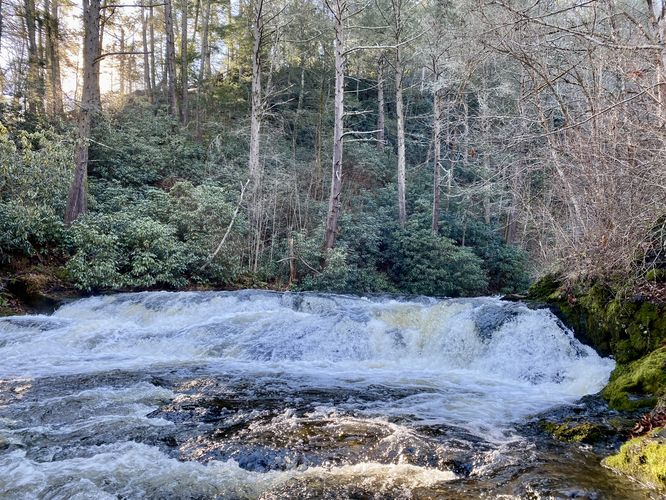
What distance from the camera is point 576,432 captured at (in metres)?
4.52

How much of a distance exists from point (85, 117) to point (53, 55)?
363 inches

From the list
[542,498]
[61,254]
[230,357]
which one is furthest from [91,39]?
[542,498]

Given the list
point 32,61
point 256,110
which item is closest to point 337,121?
point 256,110

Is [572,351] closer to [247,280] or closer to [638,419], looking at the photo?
[638,419]

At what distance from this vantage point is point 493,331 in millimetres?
8094

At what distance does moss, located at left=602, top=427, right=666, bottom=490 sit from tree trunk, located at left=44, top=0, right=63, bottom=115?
20.7 meters

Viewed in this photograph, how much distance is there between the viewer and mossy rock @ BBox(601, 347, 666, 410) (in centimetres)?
516

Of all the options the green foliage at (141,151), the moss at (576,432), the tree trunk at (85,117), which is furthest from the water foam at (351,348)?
the green foliage at (141,151)

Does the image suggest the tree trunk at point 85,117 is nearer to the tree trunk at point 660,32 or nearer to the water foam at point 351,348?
the water foam at point 351,348

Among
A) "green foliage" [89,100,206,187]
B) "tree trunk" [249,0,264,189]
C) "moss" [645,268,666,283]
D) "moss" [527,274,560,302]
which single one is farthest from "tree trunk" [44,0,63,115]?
"moss" [645,268,666,283]

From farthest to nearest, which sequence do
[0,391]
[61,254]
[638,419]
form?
[61,254] < [0,391] < [638,419]

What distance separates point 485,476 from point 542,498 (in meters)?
0.46

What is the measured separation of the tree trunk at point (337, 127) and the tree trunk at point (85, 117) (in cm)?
697

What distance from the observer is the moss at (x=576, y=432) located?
4.39 m
